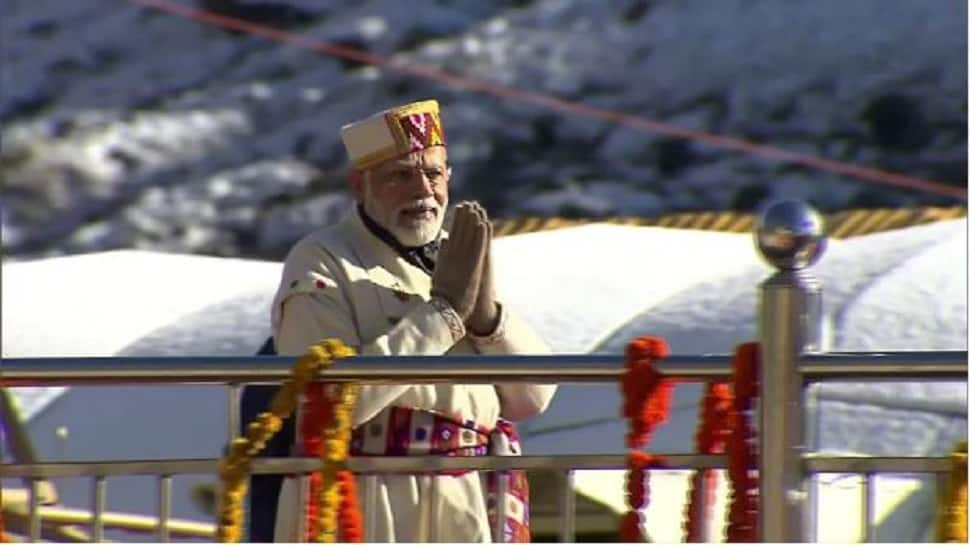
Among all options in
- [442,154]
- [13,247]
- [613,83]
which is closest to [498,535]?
[442,154]

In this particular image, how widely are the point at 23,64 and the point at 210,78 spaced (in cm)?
135

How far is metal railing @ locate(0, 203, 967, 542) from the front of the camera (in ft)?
11.1

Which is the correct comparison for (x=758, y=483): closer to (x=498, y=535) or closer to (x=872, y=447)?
(x=498, y=535)

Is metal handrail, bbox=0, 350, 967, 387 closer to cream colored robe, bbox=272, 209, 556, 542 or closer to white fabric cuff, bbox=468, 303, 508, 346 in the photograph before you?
cream colored robe, bbox=272, 209, 556, 542

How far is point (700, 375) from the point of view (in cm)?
346

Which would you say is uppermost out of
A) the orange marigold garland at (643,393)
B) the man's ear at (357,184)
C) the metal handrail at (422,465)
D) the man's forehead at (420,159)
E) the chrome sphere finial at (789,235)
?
the man's forehead at (420,159)

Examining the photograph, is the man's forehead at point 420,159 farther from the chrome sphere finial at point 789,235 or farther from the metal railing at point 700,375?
the chrome sphere finial at point 789,235

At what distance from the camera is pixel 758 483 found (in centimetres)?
347

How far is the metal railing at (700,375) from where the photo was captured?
3.39 m

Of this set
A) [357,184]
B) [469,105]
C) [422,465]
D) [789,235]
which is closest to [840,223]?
[357,184]

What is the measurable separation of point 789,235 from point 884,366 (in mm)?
246

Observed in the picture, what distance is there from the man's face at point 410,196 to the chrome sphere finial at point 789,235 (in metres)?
0.84

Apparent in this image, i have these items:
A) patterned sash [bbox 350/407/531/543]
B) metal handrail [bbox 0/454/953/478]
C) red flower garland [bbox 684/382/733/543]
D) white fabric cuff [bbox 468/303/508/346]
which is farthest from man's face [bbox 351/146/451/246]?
red flower garland [bbox 684/382/733/543]

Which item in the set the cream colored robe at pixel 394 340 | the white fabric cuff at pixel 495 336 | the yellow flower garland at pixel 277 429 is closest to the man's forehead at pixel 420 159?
the cream colored robe at pixel 394 340
